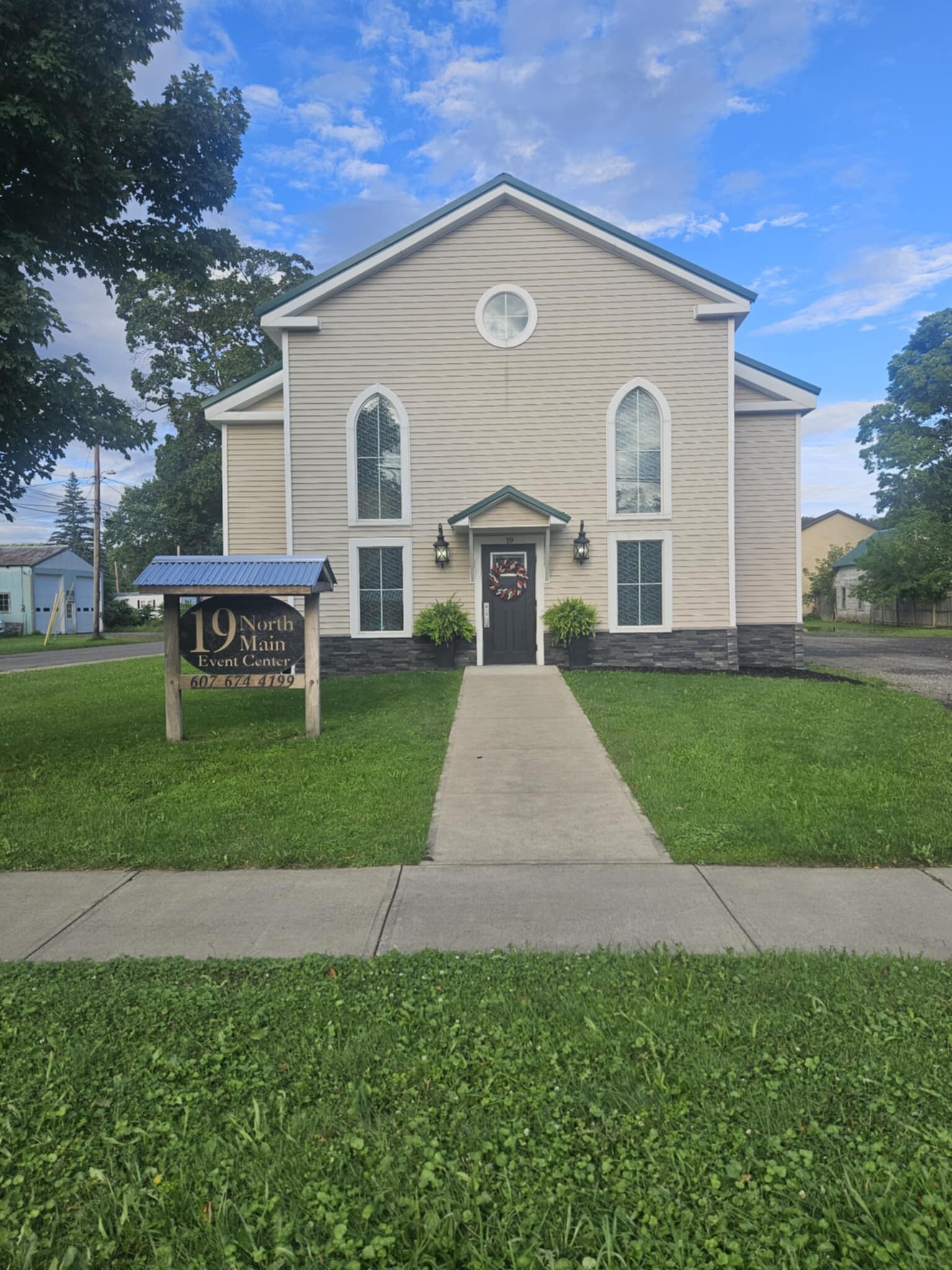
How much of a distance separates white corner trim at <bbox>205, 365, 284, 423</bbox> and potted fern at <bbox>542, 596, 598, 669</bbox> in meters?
6.71

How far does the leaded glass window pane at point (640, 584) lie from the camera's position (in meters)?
14.6

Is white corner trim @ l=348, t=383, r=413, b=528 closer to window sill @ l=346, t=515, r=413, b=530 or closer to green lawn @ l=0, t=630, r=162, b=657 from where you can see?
window sill @ l=346, t=515, r=413, b=530

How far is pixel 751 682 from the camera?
12617mm

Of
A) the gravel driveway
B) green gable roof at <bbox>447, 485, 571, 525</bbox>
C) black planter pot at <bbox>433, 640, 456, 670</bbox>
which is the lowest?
the gravel driveway

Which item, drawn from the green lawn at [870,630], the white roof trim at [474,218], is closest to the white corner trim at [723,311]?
the white roof trim at [474,218]

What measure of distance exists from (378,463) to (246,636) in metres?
6.80

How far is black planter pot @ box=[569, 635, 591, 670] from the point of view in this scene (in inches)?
567

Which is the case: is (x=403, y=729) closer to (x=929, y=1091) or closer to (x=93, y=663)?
(x=929, y=1091)

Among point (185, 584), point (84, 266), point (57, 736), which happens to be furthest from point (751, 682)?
point (84, 266)

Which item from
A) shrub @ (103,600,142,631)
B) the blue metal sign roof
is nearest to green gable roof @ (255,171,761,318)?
the blue metal sign roof

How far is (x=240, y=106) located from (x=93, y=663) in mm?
15783

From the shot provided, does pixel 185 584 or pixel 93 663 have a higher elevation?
pixel 185 584

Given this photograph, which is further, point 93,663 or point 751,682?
point 93,663

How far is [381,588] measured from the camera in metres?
14.6
